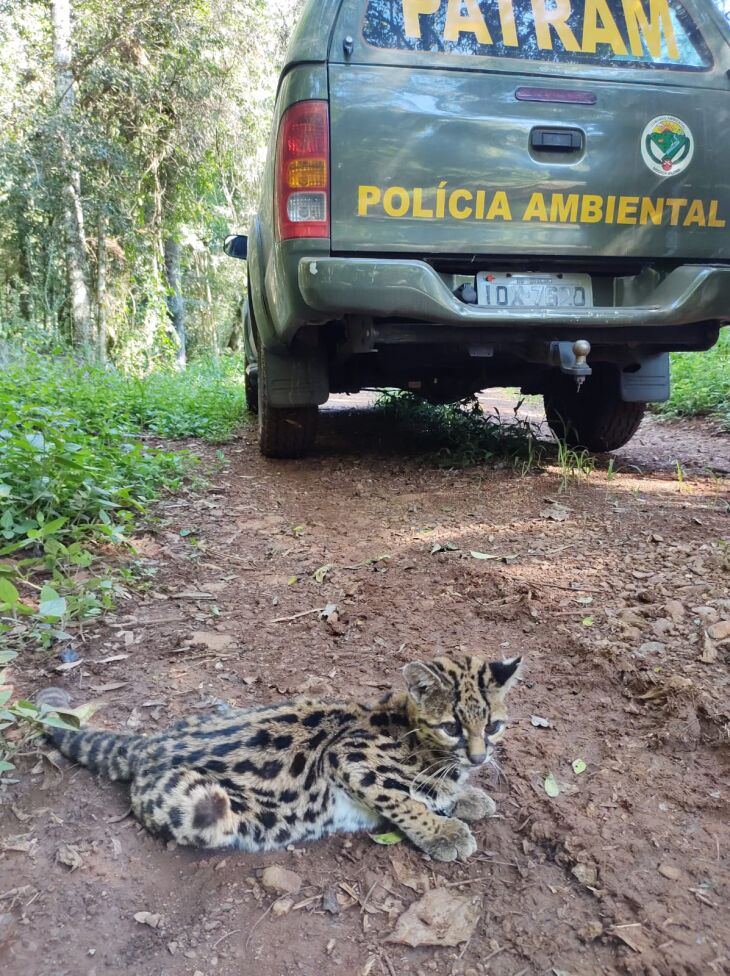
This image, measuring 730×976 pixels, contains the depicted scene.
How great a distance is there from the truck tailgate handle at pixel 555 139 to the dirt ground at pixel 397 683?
1992 millimetres

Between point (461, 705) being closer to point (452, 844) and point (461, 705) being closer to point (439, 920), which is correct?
point (452, 844)

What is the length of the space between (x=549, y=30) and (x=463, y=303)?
1.59 meters

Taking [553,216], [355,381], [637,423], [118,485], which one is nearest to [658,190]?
[553,216]

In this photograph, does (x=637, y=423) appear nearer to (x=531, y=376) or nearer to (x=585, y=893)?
(x=531, y=376)

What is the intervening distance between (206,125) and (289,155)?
11.8 meters

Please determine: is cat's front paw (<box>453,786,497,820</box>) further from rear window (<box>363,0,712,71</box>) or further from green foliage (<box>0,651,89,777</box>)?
rear window (<box>363,0,712,71</box>)

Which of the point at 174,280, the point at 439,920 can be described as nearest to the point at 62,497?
the point at 439,920

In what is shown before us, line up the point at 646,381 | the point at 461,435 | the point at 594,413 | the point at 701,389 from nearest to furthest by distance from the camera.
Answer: the point at 646,381 < the point at 594,413 < the point at 461,435 < the point at 701,389

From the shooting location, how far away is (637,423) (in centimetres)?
561

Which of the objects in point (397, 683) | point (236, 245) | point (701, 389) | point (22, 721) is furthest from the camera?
point (701, 389)

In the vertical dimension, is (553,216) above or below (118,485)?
above

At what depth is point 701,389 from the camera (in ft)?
27.1

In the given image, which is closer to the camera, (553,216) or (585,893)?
(585,893)

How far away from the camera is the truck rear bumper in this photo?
12.2 ft
